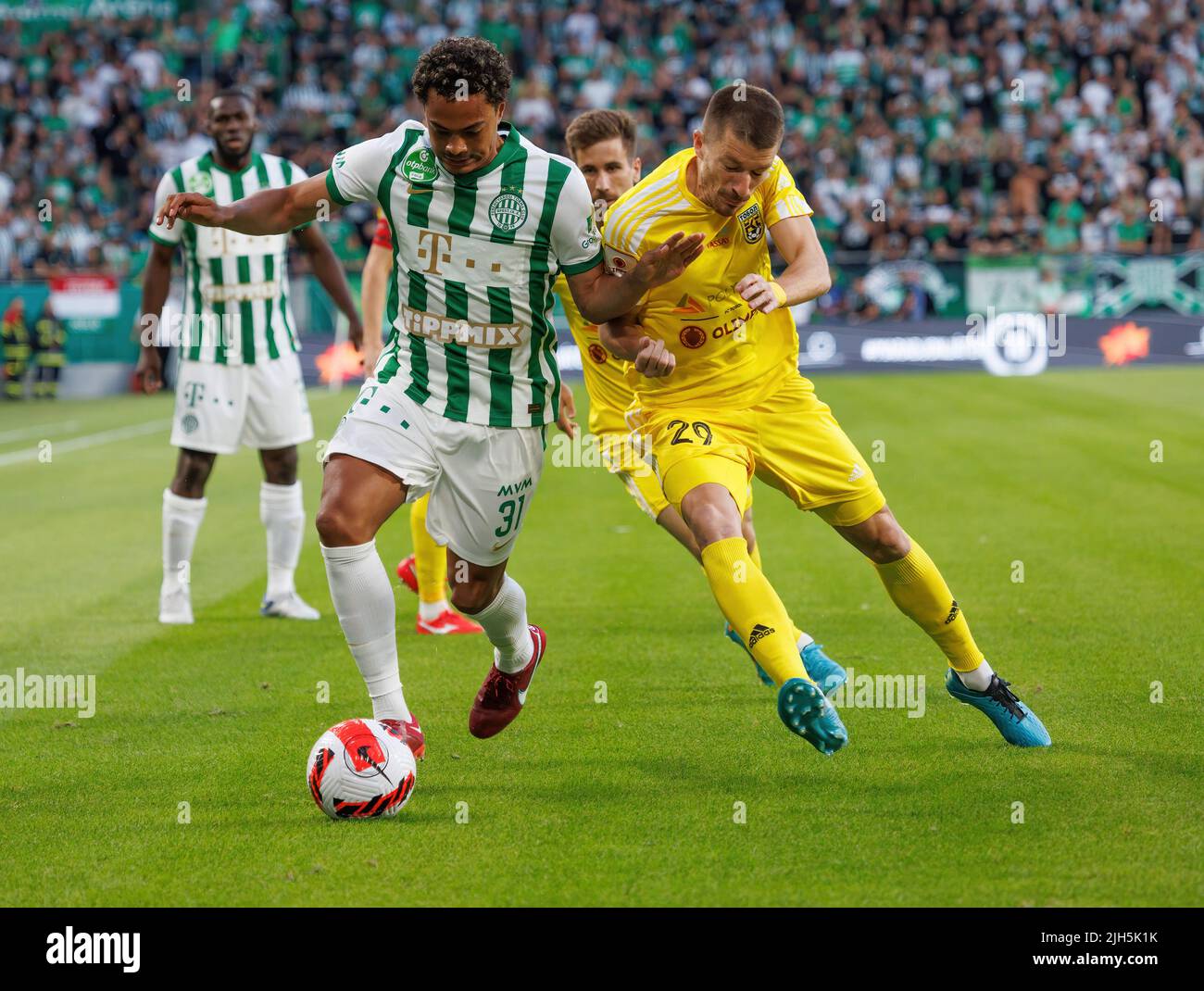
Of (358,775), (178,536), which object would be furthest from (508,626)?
(178,536)

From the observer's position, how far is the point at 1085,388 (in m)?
18.8

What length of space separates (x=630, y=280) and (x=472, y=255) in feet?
1.66

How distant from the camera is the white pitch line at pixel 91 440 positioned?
15284 mm

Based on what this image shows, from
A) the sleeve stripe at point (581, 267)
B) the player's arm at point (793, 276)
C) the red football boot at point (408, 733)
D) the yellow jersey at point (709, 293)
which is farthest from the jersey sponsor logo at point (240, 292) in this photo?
the red football boot at point (408, 733)

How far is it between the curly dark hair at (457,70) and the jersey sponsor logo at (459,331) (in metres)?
0.69

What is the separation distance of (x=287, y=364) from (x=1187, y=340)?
713 inches

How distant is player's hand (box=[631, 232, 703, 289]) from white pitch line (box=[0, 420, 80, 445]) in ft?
45.8

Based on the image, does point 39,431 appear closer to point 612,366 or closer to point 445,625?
point 445,625

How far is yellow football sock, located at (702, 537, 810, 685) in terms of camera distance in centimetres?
455

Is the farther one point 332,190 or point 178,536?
point 178,536

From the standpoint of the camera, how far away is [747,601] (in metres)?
4.64

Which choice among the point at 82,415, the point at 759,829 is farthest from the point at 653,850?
the point at 82,415

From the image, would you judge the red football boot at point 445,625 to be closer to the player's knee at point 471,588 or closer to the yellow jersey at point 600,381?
the yellow jersey at point 600,381

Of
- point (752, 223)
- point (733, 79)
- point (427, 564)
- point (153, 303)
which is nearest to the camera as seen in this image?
point (752, 223)
